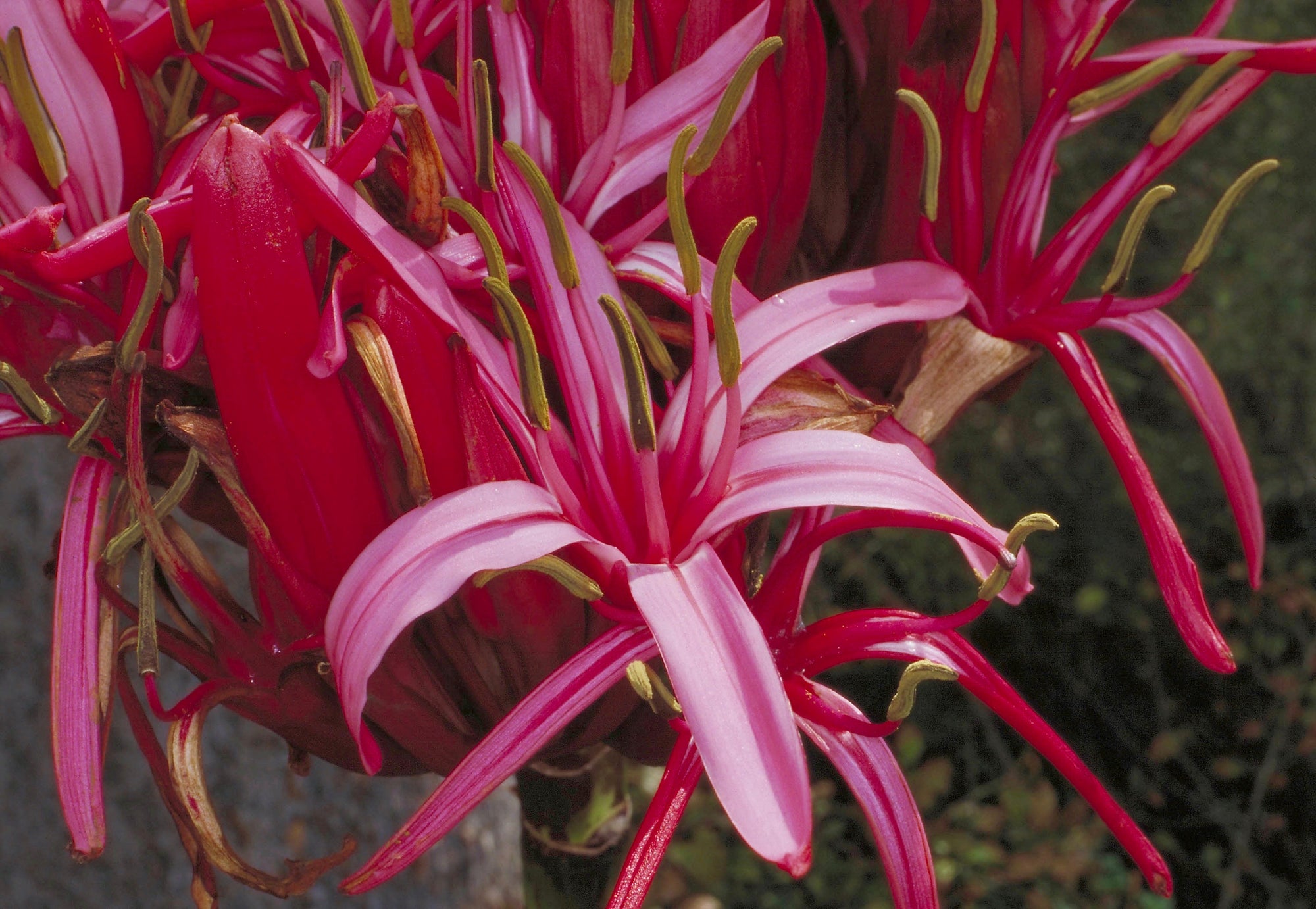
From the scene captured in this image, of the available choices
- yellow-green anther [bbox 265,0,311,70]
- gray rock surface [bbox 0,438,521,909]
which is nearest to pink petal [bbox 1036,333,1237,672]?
yellow-green anther [bbox 265,0,311,70]

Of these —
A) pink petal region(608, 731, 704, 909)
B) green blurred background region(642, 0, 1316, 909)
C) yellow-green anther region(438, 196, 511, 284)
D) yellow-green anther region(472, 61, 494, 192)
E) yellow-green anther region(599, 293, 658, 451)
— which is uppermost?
yellow-green anther region(472, 61, 494, 192)

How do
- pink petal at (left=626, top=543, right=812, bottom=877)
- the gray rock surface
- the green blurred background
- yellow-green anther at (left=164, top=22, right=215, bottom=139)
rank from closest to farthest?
pink petal at (left=626, top=543, right=812, bottom=877) → yellow-green anther at (left=164, top=22, right=215, bottom=139) → the gray rock surface → the green blurred background

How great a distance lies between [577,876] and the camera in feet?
1.41

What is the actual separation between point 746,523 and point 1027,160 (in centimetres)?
15

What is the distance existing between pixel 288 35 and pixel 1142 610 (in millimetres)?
1005

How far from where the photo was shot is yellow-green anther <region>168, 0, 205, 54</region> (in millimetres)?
306

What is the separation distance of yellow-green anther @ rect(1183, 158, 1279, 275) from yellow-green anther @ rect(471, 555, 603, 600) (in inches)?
7.8

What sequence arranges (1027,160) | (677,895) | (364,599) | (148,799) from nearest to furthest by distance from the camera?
(364,599)
(1027,160)
(148,799)
(677,895)

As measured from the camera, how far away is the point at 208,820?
0.30 m

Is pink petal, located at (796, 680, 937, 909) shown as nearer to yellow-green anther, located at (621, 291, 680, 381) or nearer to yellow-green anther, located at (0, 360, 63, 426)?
yellow-green anther, located at (621, 291, 680, 381)

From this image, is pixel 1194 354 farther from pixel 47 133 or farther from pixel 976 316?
pixel 47 133

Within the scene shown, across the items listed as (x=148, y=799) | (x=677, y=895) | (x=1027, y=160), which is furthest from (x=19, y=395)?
(x=677, y=895)

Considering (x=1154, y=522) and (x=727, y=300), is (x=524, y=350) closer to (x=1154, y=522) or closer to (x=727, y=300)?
(x=727, y=300)

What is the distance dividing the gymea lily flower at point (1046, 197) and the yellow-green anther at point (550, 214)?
10 cm
